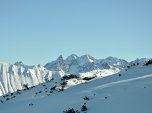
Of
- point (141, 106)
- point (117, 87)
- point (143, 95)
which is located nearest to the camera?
point (141, 106)

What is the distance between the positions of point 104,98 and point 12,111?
6.40 m

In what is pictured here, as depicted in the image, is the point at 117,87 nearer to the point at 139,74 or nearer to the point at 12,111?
the point at 139,74

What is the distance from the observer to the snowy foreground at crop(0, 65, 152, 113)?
2073 centimetres

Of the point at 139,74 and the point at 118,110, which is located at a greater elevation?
the point at 139,74

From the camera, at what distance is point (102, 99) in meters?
22.8

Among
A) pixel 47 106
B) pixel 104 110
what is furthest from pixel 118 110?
pixel 47 106

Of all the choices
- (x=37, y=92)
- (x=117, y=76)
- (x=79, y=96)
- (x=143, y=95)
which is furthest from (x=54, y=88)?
(x=143, y=95)

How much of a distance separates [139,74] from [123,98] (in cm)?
680

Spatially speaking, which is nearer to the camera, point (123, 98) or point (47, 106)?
point (123, 98)

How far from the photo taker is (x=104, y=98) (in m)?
22.8

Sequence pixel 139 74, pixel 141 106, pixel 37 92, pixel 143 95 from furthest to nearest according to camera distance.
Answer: pixel 37 92, pixel 139 74, pixel 143 95, pixel 141 106

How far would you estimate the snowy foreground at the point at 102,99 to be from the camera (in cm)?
2073

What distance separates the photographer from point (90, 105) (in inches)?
879

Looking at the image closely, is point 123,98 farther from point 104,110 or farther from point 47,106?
point 47,106
